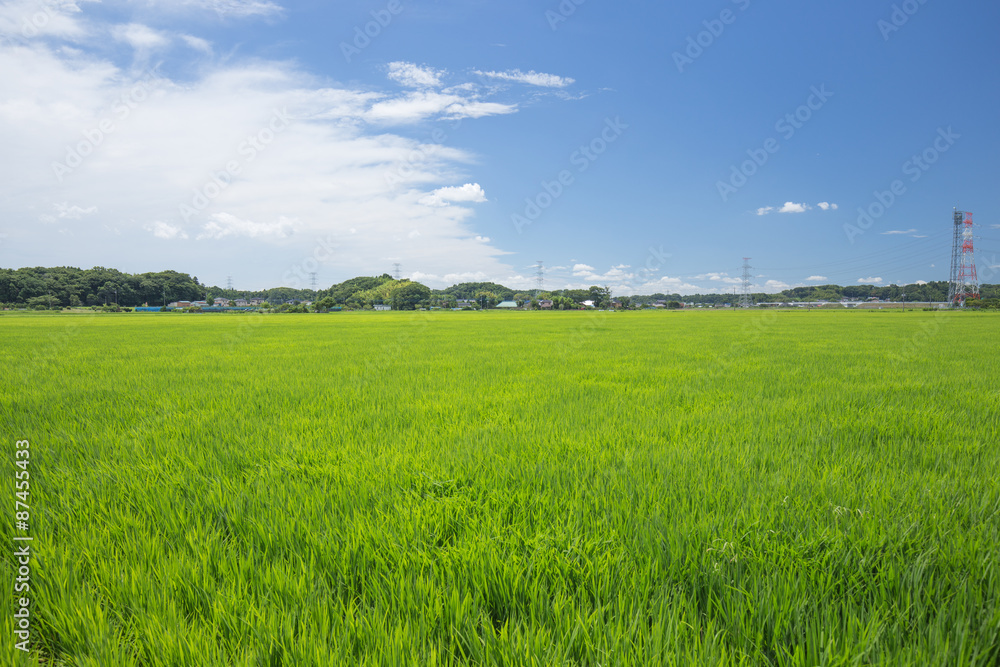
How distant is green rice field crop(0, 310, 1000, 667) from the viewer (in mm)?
1760

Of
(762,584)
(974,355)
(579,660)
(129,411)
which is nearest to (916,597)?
(762,584)

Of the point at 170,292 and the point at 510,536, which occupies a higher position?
the point at 170,292

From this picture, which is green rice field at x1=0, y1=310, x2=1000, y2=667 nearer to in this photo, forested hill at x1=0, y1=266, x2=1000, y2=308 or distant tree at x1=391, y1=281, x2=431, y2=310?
forested hill at x1=0, y1=266, x2=1000, y2=308

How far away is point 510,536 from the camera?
250 cm

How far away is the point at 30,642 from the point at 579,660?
8.27 ft

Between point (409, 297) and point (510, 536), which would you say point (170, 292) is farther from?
point (510, 536)

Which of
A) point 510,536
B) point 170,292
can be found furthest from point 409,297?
point 510,536

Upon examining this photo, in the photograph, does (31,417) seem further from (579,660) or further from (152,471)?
(579,660)

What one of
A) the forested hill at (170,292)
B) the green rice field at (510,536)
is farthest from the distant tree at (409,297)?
the green rice field at (510,536)

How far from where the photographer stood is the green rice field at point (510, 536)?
5.77ft

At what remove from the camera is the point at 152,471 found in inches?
141

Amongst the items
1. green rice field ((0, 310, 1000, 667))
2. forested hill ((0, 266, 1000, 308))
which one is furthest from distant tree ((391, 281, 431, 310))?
green rice field ((0, 310, 1000, 667))

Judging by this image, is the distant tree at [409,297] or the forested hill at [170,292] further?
the distant tree at [409,297]

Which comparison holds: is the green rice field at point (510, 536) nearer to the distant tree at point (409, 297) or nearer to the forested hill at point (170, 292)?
the forested hill at point (170, 292)
